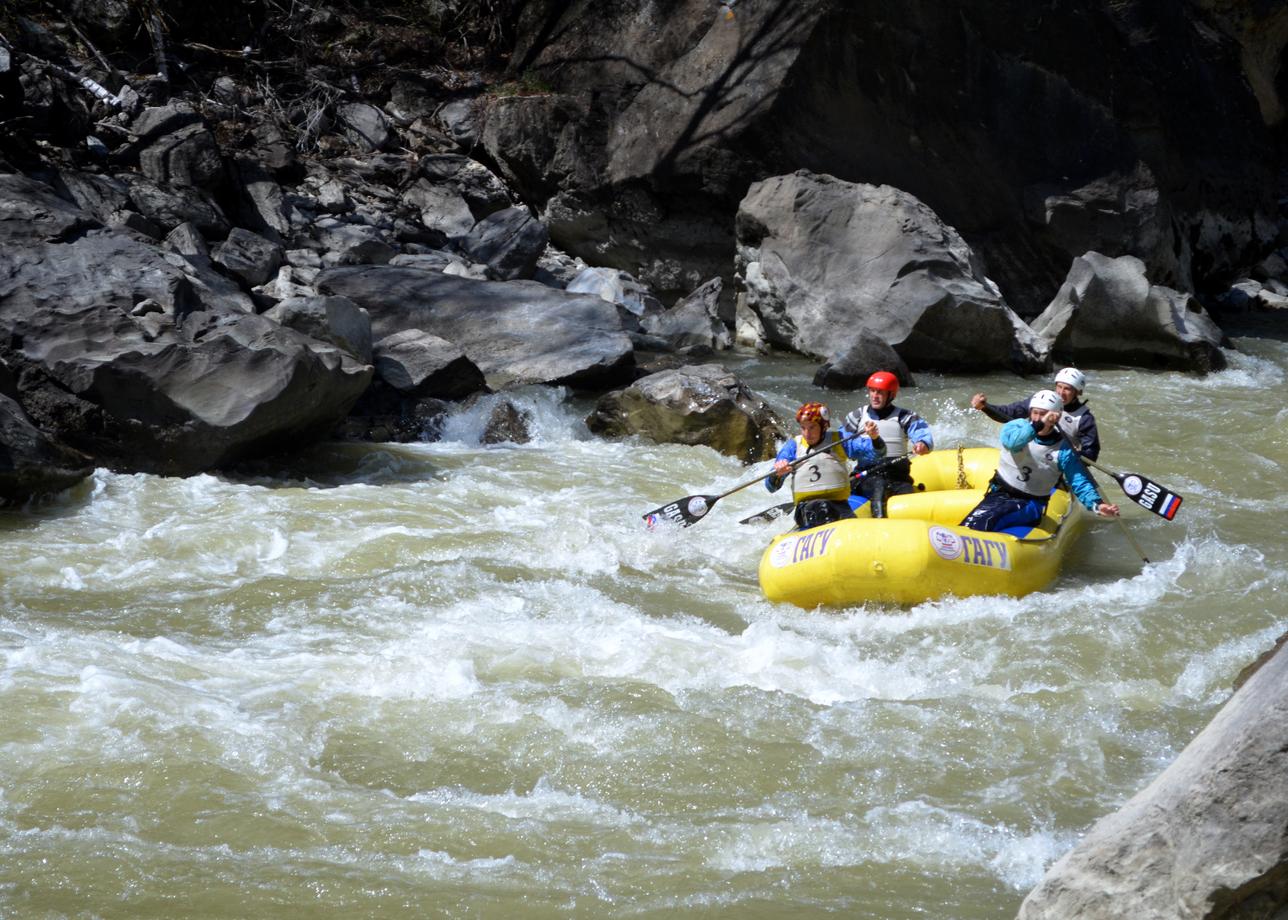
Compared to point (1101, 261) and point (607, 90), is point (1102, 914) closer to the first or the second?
point (1101, 261)

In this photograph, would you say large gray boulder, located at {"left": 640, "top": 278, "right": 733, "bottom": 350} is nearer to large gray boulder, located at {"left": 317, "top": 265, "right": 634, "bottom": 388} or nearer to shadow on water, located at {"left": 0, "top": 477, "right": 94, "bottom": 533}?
large gray boulder, located at {"left": 317, "top": 265, "right": 634, "bottom": 388}

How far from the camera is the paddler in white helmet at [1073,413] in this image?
21.8 ft

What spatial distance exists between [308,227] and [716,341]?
12.8 feet

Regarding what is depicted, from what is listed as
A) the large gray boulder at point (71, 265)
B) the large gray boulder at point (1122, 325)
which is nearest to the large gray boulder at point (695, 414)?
the large gray boulder at point (71, 265)

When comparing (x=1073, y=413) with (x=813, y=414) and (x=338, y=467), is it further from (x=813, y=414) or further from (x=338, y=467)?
(x=338, y=467)

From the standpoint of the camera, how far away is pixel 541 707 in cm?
424

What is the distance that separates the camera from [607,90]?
14305 mm

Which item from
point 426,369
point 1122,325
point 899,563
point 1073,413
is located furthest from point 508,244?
point 899,563

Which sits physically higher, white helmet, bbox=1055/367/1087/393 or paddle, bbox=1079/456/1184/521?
white helmet, bbox=1055/367/1087/393

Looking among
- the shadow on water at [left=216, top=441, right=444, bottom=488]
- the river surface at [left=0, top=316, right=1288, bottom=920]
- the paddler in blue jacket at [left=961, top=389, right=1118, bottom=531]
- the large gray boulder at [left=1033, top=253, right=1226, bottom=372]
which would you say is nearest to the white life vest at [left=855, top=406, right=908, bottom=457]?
the paddler in blue jacket at [left=961, top=389, right=1118, bottom=531]

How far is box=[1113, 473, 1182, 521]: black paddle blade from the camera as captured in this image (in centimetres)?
617

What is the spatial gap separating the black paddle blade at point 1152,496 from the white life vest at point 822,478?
1.39m

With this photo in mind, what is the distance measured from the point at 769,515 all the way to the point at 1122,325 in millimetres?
6053

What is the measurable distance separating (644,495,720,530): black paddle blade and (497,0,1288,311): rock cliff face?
7530 mm
